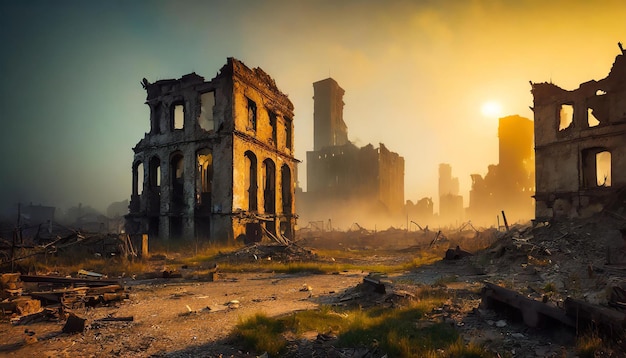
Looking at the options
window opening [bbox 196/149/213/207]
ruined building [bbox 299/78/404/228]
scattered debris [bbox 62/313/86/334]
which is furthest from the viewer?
ruined building [bbox 299/78/404/228]

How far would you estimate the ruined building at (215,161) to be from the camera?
827 inches

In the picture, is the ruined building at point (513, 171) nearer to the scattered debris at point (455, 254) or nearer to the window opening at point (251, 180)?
the scattered debris at point (455, 254)

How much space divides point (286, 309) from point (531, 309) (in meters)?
4.42

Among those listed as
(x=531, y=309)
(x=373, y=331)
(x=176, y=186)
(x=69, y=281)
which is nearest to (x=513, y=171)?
(x=176, y=186)

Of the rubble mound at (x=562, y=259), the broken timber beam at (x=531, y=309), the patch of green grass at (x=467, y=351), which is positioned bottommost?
the rubble mound at (x=562, y=259)

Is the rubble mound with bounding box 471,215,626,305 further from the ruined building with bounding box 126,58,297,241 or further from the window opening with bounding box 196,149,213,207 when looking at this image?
the window opening with bounding box 196,149,213,207

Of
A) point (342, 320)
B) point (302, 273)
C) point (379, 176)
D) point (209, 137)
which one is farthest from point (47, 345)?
point (379, 176)

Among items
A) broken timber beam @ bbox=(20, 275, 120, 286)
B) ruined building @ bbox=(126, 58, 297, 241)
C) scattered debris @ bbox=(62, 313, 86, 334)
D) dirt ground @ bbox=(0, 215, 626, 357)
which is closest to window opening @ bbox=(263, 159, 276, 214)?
ruined building @ bbox=(126, 58, 297, 241)

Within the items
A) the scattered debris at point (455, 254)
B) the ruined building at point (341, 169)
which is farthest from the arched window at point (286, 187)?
the ruined building at point (341, 169)

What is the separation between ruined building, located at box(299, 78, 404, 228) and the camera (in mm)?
56344

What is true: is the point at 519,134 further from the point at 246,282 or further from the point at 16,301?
the point at 16,301

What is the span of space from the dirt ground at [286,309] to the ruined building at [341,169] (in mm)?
41757

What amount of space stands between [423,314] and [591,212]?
1824 cm

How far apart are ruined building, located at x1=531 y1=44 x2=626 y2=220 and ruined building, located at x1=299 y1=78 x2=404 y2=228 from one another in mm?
34437
